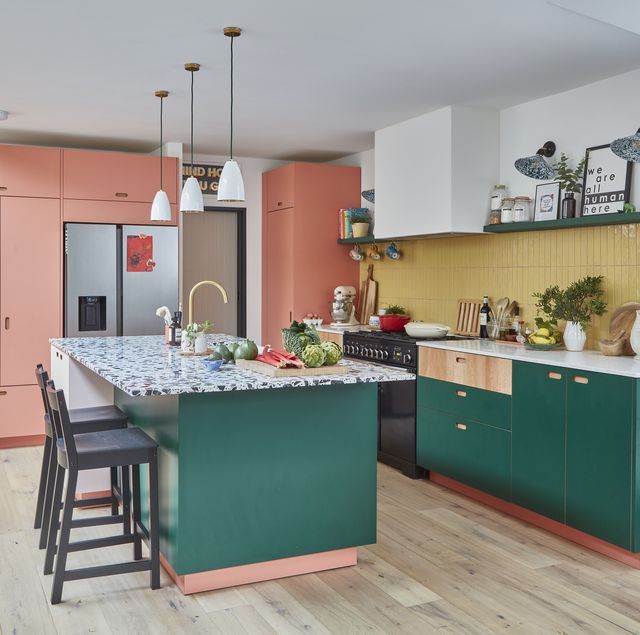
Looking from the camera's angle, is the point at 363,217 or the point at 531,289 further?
the point at 363,217

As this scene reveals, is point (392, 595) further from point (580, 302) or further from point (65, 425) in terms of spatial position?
point (580, 302)

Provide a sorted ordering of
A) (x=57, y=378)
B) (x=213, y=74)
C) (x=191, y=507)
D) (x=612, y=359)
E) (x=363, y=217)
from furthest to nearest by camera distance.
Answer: (x=363, y=217) < (x=57, y=378) < (x=213, y=74) < (x=612, y=359) < (x=191, y=507)

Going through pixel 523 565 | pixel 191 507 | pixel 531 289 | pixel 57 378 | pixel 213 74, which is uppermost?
pixel 213 74

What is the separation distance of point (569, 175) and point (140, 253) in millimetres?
3499

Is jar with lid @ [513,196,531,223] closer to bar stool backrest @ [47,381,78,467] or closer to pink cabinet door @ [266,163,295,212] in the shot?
pink cabinet door @ [266,163,295,212]

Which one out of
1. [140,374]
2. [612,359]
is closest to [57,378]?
[140,374]

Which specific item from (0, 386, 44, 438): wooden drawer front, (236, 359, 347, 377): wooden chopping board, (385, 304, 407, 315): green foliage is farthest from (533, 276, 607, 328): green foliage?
(0, 386, 44, 438): wooden drawer front

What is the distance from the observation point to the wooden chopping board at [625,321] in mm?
4301

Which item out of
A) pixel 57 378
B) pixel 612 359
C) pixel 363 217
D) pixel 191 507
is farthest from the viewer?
pixel 363 217

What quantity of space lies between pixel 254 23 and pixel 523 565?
2.85 meters

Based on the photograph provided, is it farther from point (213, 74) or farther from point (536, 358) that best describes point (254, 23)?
point (536, 358)

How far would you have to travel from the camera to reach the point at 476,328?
221 inches

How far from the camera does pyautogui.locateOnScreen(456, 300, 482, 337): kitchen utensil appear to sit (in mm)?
5625

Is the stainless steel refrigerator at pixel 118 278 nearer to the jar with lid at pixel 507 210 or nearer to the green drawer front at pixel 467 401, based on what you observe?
the green drawer front at pixel 467 401
